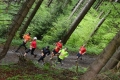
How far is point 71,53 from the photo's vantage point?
25438 mm

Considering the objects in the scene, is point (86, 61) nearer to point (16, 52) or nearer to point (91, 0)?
point (91, 0)

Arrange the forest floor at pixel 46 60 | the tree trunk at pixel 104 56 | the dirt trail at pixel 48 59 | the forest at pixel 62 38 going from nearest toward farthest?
the tree trunk at pixel 104 56 < the forest at pixel 62 38 < the forest floor at pixel 46 60 < the dirt trail at pixel 48 59

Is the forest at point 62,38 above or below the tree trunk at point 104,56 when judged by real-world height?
below

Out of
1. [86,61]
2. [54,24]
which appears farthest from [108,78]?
[54,24]

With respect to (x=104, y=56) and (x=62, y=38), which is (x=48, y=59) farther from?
(x=104, y=56)

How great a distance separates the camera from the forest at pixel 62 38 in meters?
10.5

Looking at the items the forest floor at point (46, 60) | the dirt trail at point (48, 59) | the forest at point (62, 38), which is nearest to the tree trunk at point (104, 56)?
the forest at point (62, 38)

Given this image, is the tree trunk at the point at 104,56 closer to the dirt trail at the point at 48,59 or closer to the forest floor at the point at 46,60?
the forest floor at the point at 46,60

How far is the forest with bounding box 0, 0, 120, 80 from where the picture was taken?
10547 mm

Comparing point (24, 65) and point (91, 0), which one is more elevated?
point (91, 0)

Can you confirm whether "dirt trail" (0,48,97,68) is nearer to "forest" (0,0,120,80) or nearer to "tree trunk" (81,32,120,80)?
"forest" (0,0,120,80)

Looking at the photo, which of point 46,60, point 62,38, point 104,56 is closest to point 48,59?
point 46,60

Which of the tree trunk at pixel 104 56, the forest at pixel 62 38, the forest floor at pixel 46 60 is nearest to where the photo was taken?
the tree trunk at pixel 104 56

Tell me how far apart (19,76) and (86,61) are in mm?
13042
